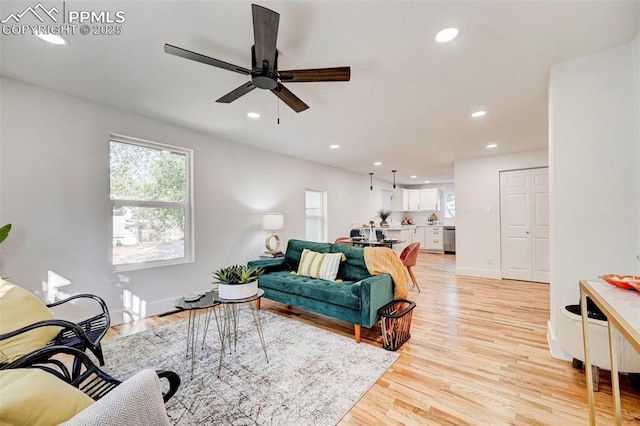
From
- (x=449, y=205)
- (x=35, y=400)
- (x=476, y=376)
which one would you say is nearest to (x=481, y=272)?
(x=476, y=376)

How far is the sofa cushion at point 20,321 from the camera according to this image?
1512 millimetres

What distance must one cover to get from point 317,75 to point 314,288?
2.11 m

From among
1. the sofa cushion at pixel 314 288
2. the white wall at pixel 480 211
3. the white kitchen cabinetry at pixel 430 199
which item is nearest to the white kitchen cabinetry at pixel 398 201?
the white kitchen cabinetry at pixel 430 199

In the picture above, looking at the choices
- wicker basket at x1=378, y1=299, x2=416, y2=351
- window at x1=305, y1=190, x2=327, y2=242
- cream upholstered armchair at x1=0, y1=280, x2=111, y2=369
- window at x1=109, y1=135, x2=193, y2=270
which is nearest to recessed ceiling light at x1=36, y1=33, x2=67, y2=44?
window at x1=109, y1=135, x2=193, y2=270

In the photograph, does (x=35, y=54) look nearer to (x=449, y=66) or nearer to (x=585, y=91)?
(x=449, y=66)

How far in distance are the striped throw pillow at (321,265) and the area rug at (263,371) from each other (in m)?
0.63

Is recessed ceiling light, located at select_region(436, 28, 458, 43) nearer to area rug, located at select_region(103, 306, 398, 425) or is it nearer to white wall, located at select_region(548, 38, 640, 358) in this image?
white wall, located at select_region(548, 38, 640, 358)

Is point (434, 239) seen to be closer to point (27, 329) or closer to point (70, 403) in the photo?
point (27, 329)

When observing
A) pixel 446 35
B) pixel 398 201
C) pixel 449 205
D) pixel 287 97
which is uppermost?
pixel 446 35

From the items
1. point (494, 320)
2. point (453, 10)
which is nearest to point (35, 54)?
point (453, 10)

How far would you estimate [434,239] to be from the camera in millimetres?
9312

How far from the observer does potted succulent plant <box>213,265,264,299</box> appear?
84.6 inches

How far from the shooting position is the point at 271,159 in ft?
16.7

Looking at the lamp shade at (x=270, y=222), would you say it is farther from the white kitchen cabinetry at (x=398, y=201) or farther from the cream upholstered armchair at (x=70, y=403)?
the white kitchen cabinetry at (x=398, y=201)
